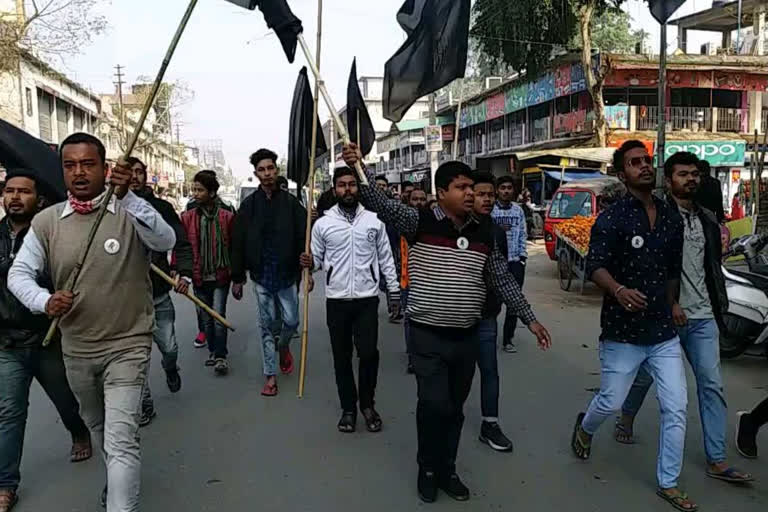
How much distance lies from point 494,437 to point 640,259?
1575mm

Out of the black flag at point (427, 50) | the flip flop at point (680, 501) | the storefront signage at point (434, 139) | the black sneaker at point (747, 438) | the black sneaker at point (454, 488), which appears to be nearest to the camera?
the flip flop at point (680, 501)

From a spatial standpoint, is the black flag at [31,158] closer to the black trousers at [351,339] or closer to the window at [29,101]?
the black trousers at [351,339]

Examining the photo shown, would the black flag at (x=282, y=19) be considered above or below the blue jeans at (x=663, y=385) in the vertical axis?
above

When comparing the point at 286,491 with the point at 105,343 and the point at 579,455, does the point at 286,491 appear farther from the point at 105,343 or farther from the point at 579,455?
the point at 579,455

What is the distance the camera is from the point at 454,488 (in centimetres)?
374

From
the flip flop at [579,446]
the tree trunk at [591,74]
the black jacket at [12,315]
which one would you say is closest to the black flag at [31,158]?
the black jacket at [12,315]

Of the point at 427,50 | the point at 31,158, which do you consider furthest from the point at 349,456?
the point at 427,50

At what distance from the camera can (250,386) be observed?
599cm

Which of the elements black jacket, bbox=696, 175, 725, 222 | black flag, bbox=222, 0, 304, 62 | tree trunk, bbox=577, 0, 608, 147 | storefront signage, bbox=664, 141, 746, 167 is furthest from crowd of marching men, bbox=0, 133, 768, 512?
storefront signage, bbox=664, 141, 746, 167

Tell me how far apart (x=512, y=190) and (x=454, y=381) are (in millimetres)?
3583

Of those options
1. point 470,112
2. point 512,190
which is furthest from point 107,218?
point 470,112

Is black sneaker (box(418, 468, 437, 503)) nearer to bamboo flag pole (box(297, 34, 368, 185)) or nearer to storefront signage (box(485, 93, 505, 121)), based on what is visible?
bamboo flag pole (box(297, 34, 368, 185))

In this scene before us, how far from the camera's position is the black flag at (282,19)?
4.82 m

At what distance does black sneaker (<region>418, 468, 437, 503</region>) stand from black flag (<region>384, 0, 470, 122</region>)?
2416 millimetres
